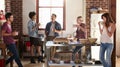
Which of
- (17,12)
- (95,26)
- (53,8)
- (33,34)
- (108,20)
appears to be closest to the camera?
(108,20)

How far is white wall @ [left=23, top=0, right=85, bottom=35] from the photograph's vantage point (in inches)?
397

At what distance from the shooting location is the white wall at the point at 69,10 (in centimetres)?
1008

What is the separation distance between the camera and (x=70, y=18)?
33.3 feet

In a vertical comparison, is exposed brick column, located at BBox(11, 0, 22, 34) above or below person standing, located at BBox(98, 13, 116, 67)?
above

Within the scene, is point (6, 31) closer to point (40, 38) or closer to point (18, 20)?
point (40, 38)

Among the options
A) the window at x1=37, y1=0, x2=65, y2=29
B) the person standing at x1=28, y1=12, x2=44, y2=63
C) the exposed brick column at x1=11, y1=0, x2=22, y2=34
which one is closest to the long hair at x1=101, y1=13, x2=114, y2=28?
the person standing at x1=28, y1=12, x2=44, y2=63

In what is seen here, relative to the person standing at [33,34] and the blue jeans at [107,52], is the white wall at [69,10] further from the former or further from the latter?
the blue jeans at [107,52]

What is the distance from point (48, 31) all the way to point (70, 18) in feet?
4.30

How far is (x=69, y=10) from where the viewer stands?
10125mm

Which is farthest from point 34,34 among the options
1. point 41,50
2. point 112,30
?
point 112,30

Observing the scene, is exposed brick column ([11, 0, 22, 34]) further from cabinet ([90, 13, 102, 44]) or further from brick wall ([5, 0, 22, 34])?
cabinet ([90, 13, 102, 44])

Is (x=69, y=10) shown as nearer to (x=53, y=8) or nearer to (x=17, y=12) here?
(x=53, y=8)

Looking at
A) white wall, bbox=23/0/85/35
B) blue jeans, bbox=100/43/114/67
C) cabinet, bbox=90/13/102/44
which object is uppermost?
white wall, bbox=23/0/85/35

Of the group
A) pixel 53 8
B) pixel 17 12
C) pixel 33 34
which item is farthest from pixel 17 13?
pixel 33 34
